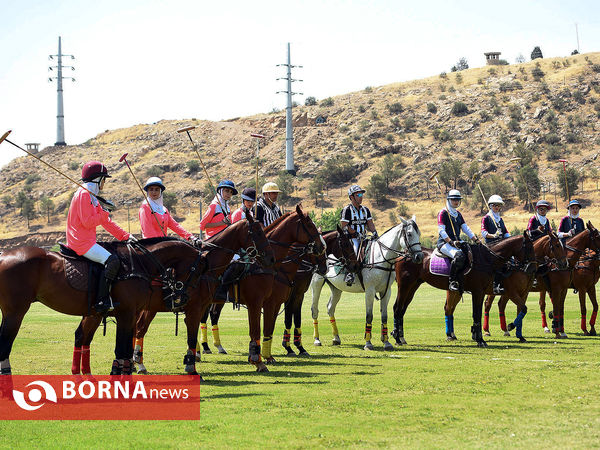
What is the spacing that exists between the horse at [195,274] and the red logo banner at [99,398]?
1.87ft

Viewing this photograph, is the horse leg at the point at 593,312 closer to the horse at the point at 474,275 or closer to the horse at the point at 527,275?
the horse at the point at 527,275

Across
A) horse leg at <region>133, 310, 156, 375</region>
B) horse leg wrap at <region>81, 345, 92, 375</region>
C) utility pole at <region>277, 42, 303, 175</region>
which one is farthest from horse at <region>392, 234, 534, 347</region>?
utility pole at <region>277, 42, 303, 175</region>

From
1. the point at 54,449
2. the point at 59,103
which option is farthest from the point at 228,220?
the point at 59,103

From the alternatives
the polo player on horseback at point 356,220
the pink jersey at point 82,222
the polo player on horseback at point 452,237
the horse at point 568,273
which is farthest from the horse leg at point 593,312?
the pink jersey at point 82,222

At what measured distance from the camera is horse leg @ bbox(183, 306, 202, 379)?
551 inches

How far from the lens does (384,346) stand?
61.3 ft

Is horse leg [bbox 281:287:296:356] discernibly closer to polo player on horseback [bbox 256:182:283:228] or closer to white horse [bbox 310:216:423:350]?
white horse [bbox 310:216:423:350]

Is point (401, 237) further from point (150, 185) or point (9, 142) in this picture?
point (9, 142)

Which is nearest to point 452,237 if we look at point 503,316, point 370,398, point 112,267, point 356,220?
point 356,220

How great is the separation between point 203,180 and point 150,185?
10801cm

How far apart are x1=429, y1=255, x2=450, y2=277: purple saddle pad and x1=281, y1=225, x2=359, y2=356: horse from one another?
2.59 meters

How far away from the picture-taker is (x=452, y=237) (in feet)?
66.3

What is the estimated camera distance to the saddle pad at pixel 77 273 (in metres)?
12.2

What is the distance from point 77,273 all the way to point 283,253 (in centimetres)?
481
